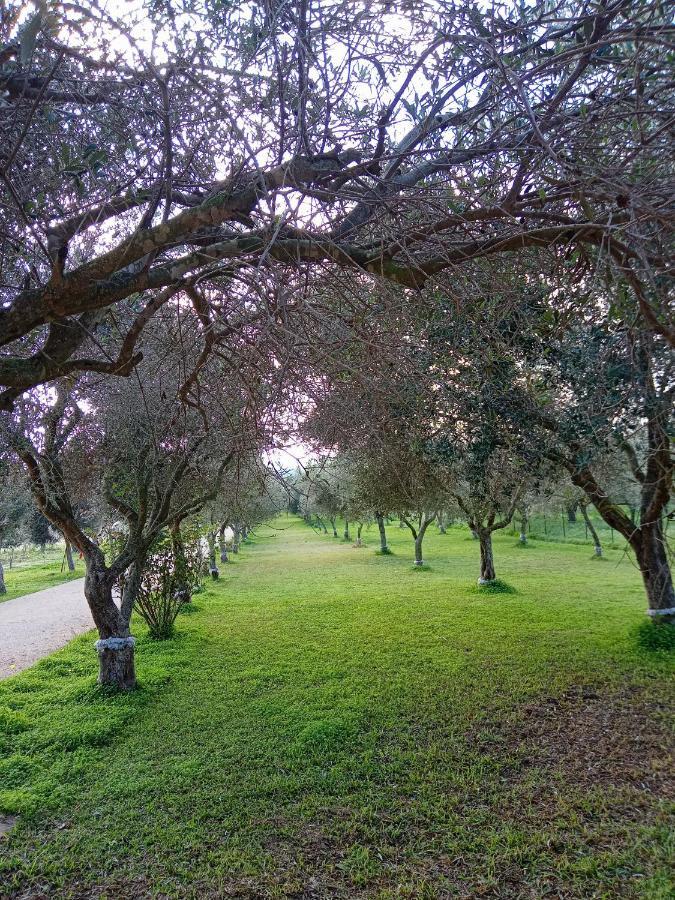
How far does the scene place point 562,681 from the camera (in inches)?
297

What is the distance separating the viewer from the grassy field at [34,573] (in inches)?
829

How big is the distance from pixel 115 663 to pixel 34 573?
898 inches

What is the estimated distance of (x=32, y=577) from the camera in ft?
81.9

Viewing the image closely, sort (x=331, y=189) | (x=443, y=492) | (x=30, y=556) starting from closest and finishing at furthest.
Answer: (x=331, y=189), (x=443, y=492), (x=30, y=556)

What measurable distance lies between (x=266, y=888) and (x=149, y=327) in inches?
175

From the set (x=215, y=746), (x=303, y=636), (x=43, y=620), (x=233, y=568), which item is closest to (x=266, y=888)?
(x=215, y=746)

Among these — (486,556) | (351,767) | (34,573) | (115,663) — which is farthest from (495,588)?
(34,573)

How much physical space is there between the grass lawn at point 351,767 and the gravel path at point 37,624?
3.04ft

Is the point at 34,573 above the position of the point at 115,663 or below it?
below

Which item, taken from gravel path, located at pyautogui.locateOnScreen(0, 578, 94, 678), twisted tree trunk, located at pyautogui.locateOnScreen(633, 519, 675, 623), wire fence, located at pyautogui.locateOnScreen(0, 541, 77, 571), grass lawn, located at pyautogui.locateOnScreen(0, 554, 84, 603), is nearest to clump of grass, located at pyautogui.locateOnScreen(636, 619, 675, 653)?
twisted tree trunk, located at pyautogui.locateOnScreen(633, 519, 675, 623)

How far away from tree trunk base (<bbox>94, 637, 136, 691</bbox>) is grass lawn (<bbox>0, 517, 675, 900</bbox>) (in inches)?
9.2

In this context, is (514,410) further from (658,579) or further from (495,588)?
(495,588)

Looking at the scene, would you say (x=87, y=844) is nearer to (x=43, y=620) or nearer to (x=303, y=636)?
(x=303, y=636)

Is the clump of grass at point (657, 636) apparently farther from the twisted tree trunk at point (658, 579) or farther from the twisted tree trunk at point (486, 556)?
the twisted tree trunk at point (486, 556)
